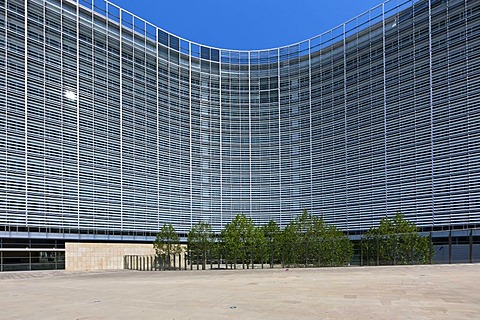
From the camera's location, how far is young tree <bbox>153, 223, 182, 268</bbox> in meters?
59.0

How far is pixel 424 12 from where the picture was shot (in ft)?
201

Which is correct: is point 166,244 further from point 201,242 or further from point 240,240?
point 240,240

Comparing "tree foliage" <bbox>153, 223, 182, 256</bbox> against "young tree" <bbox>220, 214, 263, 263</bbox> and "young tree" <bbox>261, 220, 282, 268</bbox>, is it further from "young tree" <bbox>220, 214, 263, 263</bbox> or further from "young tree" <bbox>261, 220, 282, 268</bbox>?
"young tree" <bbox>261, 220, 282, 268</bbox>

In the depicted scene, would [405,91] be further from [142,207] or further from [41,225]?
[41,225]

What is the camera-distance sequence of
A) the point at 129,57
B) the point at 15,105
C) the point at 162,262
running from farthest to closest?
the point at 129,57 → the point at 162,262 → the point at 15,105

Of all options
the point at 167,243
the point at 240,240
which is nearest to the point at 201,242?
the point at 240,240

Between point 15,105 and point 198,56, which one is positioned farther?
point 198,56

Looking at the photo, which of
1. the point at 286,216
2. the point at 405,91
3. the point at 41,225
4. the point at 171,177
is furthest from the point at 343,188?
the point at 41,225

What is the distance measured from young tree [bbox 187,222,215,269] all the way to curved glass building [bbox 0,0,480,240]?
452 inches

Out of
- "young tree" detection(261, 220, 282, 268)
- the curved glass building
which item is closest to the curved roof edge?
the curved glass building

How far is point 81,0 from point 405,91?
4360 cm

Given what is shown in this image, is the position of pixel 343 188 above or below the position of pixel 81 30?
below

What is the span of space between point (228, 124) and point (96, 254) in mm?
29773

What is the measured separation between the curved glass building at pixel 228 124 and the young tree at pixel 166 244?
5.29 meters
